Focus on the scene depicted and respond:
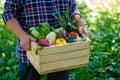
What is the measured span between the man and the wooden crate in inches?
5.3

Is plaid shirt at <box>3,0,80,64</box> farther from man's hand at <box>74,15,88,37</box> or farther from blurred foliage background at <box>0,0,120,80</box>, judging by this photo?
blurred foliage background at <box>0,0,120,80</box>

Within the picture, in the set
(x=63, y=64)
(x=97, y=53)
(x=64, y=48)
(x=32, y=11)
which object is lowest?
(x=97, y=53)

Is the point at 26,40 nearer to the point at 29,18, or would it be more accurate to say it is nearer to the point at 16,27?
the point at 16,27

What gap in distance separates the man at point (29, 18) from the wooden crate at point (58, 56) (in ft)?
0.44

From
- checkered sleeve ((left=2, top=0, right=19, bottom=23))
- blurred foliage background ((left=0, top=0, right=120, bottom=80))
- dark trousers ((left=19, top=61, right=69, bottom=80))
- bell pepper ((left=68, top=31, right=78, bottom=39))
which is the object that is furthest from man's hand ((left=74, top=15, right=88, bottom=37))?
blurred foliage background ((left=0, top=0, right=120, bottom=80))

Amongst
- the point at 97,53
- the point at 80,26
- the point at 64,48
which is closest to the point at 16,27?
the point at 64,48

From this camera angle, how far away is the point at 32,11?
2781mm

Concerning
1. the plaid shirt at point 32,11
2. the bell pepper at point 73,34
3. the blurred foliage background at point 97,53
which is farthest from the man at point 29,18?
the blurred foliage background at point 97,53

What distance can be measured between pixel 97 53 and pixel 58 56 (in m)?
1.55

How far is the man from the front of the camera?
2.69m

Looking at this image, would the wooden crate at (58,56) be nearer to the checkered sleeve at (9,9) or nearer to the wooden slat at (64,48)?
the wooden slat at (64,48)

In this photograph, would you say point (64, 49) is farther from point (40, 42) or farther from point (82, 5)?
point (82, 5)

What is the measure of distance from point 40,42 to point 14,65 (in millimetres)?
1668

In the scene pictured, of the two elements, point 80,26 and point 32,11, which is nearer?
point 32,11
